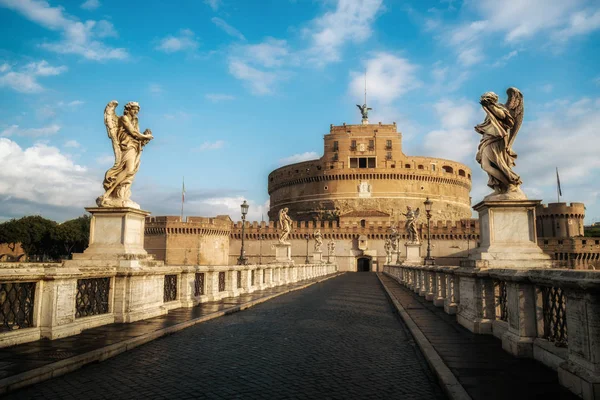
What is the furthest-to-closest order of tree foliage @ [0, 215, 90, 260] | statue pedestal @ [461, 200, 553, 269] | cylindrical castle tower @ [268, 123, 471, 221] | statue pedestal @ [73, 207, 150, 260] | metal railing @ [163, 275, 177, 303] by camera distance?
cylindrical castle tower @ [268, 123, 471, 221] → tree foliage @ [0, 215, 90, 260] → metal railing @ [163, 275, 177, 303] → statue pedestal @ [73, 207, 150, 260] → statue pedestal @ [461, 200, 553, 269]

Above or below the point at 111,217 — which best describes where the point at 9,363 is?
below

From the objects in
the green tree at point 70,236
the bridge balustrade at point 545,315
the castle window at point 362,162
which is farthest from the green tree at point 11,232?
the bridge balustrade at point 545,315

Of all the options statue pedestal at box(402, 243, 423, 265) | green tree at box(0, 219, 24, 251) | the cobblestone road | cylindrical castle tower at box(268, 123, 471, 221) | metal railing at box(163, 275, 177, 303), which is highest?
cylindrical castle tower at box(268, 123, 471, 221)

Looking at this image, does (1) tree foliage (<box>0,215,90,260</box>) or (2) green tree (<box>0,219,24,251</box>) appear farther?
(1) tree foliage (<box>0,215,90,260</box>)

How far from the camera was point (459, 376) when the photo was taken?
179 inches

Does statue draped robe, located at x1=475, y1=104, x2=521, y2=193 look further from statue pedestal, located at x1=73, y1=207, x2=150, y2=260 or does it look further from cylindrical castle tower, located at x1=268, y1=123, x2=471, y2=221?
cylindrical castle tower, located at x1=268, y1=123, x2=471, y2=221

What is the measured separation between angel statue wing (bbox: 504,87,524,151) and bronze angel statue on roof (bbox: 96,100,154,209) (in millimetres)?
6491

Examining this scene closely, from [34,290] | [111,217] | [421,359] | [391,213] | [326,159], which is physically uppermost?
[326,159]

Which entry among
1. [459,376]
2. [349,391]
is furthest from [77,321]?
[459,376]

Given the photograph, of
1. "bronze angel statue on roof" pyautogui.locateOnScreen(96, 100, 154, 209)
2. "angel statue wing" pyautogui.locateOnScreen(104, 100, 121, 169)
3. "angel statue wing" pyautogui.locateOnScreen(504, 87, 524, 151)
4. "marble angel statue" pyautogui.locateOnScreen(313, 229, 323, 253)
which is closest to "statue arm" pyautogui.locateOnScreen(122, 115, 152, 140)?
"bronze angel statue on roof" pyautogui.locateOnScreen(96, 100, 154, 209)

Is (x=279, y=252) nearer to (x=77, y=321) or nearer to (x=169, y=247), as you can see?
(x=77, y=321)

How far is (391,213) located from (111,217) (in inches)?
2748

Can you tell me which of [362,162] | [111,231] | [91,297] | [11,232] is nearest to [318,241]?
Answer: [362,162]

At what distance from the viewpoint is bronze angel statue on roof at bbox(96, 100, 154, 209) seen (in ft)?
28.2
